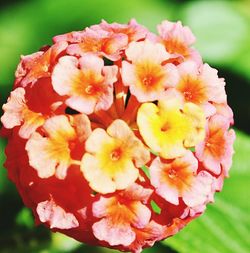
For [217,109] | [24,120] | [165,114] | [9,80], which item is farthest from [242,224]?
[9,80]

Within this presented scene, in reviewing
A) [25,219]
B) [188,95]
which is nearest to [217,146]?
[188,95]

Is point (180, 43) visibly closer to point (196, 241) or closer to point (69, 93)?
point (69, 93)

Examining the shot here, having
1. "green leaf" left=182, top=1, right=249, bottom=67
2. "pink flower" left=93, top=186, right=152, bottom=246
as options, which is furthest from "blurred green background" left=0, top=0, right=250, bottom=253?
"pink flower" left=93, top=186, right=152, bottom=246

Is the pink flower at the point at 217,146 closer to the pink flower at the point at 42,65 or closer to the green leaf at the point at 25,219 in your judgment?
the pink flower at the point at 42,65

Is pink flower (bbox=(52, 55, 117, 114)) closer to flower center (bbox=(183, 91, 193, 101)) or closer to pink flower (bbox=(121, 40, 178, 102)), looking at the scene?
pink flower (bbox=(121, 40, 178, 102))

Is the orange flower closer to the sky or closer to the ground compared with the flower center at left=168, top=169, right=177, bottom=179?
closer to the sky
